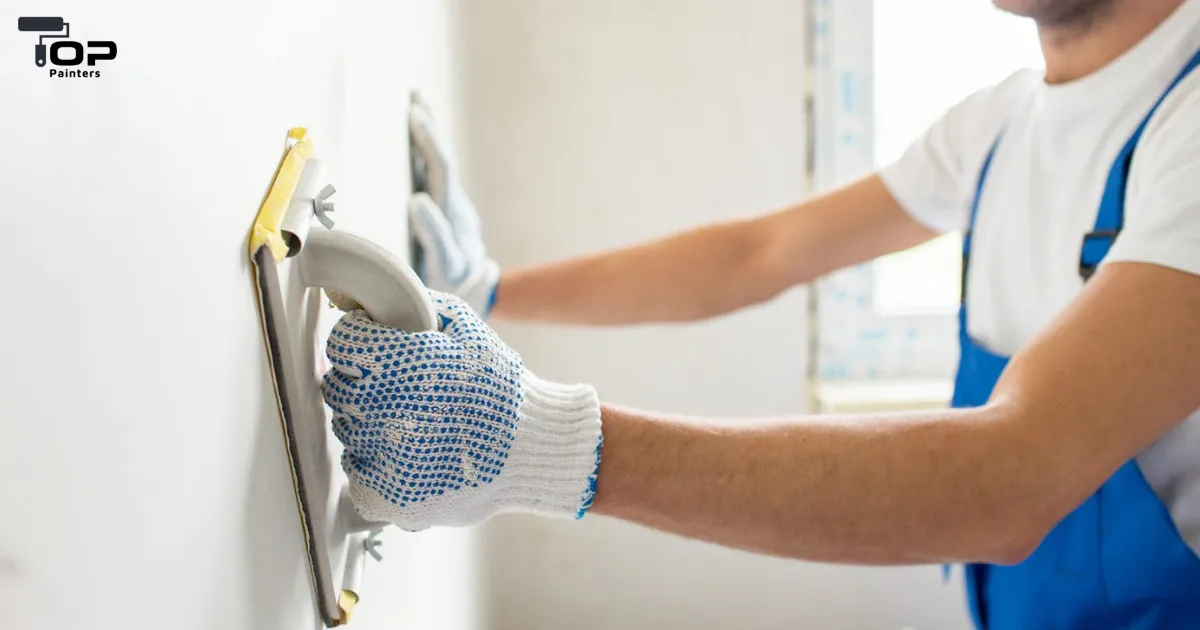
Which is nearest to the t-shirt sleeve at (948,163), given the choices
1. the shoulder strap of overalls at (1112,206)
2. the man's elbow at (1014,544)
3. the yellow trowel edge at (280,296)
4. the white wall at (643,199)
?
the shoulder strap of overalls at (1112,206)

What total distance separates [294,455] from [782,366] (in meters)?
1.39

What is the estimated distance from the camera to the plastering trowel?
1.18 feet

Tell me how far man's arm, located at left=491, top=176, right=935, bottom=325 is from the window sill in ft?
1.73

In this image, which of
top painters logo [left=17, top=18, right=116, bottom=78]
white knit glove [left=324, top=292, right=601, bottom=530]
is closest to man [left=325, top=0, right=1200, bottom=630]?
white knit glove [left=324, top=292, right=601, bottom=530]

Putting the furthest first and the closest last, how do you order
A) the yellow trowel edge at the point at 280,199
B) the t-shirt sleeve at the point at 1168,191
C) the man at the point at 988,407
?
1. the t-shirt sleeve at the point at 1168,191
2. the man at the point at 988,407
3. the yellow trowel edge at the point at 280,199

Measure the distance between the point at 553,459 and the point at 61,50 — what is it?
0.31 meters

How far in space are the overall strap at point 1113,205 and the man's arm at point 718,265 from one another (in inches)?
12.4

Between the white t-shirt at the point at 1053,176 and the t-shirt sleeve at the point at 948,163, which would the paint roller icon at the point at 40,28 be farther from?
the t-shirt sleeve at the point at 948,163

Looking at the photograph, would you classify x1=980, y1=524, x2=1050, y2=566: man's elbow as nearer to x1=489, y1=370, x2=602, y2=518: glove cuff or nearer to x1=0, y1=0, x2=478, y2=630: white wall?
x1=489, y1=370, x2=602, y2=518: glove cuff

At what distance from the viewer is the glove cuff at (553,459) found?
1.54 feet

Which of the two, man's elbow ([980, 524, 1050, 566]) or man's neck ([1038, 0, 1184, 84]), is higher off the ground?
man's neck ([1038, 0, 1184, 84])

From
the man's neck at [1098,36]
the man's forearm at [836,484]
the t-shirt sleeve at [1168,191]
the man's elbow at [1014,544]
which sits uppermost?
the man's neck at [1098,36]

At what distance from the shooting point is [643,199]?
64.3 inches

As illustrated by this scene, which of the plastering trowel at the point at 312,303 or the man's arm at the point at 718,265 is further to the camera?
the man's arm at the point at 718,265
